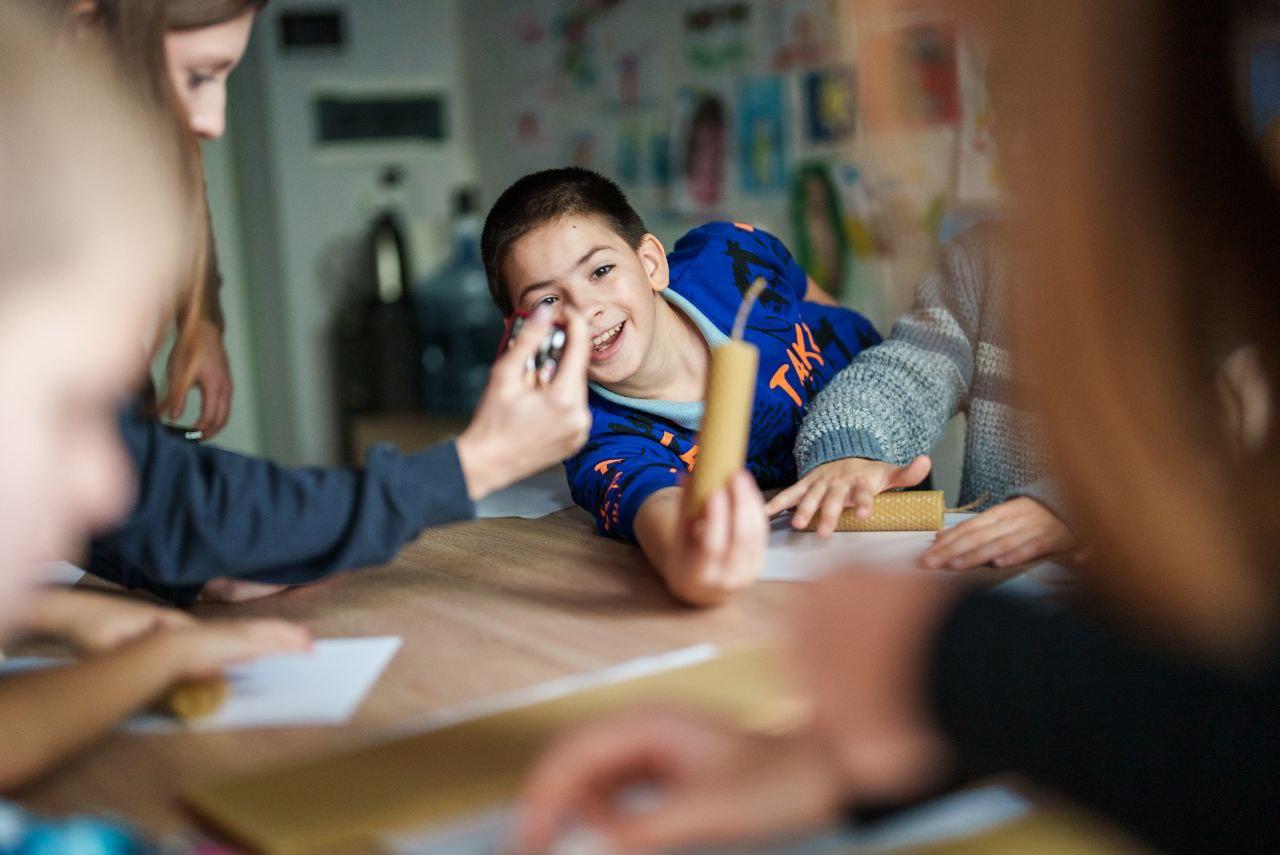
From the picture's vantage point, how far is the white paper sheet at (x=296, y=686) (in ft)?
2.24

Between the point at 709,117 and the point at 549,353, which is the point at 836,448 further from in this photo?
the point at 709,117

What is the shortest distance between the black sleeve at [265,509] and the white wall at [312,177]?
2881 millimetres

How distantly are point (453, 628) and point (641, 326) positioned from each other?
1.96ft

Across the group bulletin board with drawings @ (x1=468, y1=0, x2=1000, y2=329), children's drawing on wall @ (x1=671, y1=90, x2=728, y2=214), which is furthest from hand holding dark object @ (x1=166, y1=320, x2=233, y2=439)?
children's drawing on wall @ (x1=671, y1=90, x2=728, y2=214)

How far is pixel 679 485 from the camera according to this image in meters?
1.12

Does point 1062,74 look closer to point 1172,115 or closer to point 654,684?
point 1172,115

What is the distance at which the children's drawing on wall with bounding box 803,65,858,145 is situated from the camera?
2426 mm

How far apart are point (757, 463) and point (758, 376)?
0.12m

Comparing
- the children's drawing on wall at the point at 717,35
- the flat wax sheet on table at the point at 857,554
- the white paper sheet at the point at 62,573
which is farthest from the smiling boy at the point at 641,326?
the children's drawing on wall at the point at 717,35

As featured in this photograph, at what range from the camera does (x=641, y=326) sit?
4.48 feet

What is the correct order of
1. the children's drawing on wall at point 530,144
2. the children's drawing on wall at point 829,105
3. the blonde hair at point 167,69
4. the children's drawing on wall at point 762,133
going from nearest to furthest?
the blonde hair at point 167,69, the children's drawing on wall at point 829,105, the children's drawing on wall at point 762,133, the children's drawing on wall at point 530,144

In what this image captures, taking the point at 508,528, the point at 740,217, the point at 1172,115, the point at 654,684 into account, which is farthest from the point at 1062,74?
the point at 740,217

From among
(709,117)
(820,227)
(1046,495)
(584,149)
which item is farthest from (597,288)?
(584,149)

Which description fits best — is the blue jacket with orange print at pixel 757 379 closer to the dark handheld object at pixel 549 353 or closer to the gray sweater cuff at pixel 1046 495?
the dark handheld object at pixel 549 353
